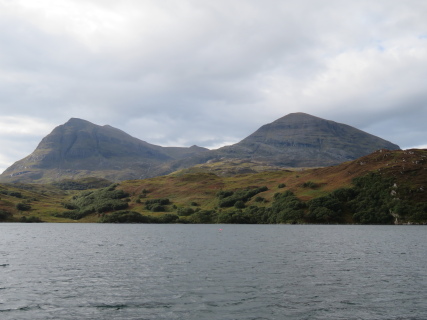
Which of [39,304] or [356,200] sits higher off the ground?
[356,200]

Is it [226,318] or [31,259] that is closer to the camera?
[226,318]

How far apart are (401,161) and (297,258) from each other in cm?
15554

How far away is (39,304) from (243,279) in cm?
2033

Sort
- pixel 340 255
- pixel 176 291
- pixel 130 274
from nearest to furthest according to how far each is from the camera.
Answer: pixel 176 291, pixel 130 274, pixel 340 255

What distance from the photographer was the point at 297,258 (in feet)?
192

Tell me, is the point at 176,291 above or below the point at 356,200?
below

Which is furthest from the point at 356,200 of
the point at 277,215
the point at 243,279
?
the point at 243,279

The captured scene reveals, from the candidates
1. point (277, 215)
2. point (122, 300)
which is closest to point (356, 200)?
point (277, 215)

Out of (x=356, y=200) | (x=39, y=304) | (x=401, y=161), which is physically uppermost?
(x=401, y=161)

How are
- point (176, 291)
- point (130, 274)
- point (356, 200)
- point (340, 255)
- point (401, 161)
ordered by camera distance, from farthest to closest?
point (401, 161) < point (356, 200) < point (340, 255) < point (130, 274) < point (176, 291)

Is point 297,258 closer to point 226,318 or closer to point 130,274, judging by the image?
point 130,274

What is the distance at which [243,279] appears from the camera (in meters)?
41.3

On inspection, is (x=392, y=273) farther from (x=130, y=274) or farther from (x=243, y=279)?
(x=130, y=274)

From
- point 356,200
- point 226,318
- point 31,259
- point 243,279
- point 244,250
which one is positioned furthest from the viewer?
point 356,200
